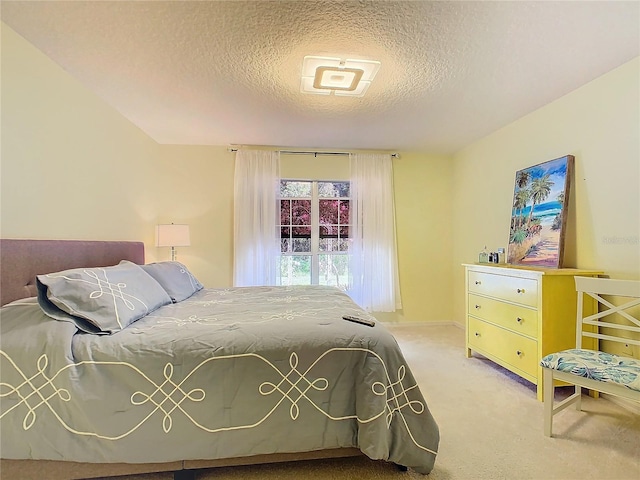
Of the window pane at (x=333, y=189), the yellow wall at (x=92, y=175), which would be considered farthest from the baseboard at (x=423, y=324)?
the yellow wall at (x=92, y=175)

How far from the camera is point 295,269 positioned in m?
4.27

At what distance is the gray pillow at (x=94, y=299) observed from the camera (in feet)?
4.94

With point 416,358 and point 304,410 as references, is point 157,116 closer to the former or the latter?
point 304,410

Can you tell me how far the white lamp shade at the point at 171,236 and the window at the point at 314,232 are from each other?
122 cm

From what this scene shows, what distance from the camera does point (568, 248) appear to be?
8.80ft

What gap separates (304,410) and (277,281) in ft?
8.89

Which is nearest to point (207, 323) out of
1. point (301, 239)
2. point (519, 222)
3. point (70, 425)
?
point (70, 425)

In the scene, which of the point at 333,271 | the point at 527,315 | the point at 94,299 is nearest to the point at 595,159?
the point at 527,315

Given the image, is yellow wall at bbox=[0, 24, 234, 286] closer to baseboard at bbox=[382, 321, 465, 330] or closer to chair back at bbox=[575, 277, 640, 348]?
baseboard at bbox=[382, 321, 465, 330]

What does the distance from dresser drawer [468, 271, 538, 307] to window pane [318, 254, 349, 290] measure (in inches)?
63.4

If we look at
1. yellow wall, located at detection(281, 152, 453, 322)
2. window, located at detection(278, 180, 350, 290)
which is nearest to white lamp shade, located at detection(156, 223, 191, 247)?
window, located at detection(278, 180, 350, 290)

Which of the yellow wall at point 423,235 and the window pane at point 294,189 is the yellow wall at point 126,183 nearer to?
the yellow wall at point 423,235

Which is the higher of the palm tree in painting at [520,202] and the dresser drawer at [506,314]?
the palm tree in painting at [520,202]

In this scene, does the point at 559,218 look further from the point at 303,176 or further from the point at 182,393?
the point at 182,393
